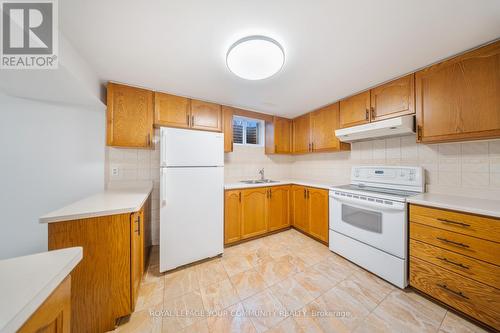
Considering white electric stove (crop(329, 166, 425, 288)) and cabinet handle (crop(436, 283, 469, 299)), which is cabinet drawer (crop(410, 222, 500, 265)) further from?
cabinet handle (crop(436, 283, 469, 299))

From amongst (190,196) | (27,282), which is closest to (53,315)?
(27,282)

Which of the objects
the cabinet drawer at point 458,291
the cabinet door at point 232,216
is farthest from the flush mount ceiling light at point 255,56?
the cabinet drawer at point 458,291

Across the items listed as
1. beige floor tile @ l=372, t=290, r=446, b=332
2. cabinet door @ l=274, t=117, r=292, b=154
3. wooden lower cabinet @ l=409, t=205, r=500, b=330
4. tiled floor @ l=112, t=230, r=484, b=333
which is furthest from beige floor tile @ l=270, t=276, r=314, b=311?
cabinet door @ l=274, t=117, r=292, b=154

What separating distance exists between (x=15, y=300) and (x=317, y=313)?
66.5 inches

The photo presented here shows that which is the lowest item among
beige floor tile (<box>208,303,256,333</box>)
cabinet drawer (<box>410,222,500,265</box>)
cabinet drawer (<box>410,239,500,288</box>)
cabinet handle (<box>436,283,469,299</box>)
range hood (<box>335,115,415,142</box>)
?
beige floor tile (<box>208,303,256,333</box>)

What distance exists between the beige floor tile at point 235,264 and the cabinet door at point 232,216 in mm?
282

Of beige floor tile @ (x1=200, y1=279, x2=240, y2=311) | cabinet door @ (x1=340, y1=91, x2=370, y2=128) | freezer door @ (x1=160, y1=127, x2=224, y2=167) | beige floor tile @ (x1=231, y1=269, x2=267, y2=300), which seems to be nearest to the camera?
beige floor tile @ (x1=200, y1=279, x2=240, y2=311)

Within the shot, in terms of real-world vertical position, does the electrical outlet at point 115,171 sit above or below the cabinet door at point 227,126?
below

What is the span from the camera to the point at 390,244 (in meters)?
1.64

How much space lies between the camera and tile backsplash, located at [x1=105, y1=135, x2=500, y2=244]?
5.09 ft

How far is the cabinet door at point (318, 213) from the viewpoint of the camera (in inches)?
93.0

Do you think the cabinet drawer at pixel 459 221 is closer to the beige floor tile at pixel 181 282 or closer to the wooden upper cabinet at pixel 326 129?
the wooden upper cabinet at pixel 326 129

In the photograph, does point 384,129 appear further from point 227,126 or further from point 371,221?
point 227,126

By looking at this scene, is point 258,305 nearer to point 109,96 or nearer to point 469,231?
point 469,231
